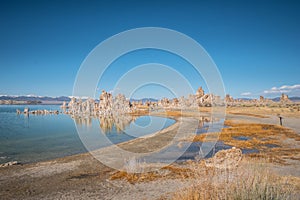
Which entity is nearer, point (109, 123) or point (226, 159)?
point (226, 159)

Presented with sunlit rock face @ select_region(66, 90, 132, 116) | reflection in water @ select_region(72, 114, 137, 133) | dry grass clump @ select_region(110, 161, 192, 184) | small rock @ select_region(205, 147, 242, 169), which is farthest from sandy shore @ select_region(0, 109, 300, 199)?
sunlit rock face @ select_region(66, 90, 132, 116)

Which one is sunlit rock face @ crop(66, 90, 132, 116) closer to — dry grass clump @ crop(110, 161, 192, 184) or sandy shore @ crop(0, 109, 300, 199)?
sandy shore @ crop(0, 109, 300, 199)

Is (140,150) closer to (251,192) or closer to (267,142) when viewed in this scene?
(267,142)

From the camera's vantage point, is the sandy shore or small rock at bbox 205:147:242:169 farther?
small rock at bbox 205:147:242:169

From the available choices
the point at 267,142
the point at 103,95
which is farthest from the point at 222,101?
the point at 267,142

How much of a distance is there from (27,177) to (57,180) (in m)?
1.92

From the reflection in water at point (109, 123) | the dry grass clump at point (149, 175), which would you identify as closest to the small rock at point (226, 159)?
the dry grass clump at point (149, 175)

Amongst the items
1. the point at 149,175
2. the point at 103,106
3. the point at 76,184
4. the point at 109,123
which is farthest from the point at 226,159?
the point at 103,106

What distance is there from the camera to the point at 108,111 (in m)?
78.8

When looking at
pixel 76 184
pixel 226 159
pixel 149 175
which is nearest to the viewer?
pixel 76 184

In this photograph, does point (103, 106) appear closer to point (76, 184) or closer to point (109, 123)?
point (109, 123)

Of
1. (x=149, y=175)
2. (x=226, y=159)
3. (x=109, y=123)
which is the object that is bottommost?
(x=109, y=123)

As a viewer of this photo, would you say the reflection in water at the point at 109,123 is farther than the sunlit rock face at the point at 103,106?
No

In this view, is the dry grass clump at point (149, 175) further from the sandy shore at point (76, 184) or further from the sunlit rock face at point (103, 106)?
the sunlit rock face at point (103, 106)
